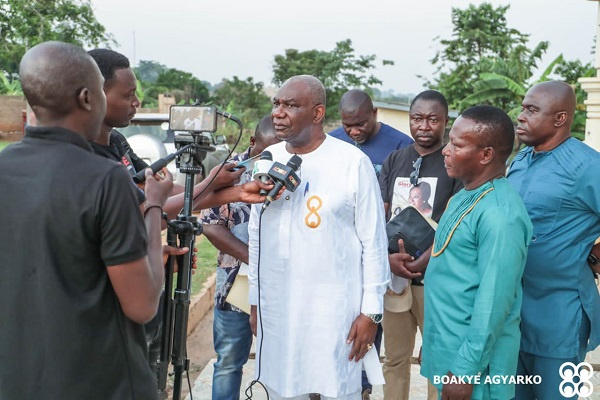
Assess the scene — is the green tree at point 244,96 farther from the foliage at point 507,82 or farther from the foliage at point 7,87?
the foliage at point 507,82

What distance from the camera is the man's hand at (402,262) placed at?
3.57 m

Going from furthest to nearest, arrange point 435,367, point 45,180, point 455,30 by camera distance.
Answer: point 455,30 → point 435,367 → point 45,180

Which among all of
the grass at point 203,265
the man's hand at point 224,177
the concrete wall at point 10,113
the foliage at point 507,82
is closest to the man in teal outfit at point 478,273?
the man's hand at point 224,177

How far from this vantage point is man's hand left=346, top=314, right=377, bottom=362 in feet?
9.37

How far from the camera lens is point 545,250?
2.94m

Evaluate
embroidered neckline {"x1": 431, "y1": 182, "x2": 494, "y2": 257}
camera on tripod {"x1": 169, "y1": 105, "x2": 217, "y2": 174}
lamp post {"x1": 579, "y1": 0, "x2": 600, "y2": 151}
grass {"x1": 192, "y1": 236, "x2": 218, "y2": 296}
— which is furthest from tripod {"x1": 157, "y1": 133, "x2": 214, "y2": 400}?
lamp post {"x1": 579, "y1": 0, "x2": 600, "y2": 151}

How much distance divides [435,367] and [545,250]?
787 mm

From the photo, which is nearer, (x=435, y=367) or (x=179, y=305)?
(x=179, y=305)

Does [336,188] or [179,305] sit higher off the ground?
[336,188]

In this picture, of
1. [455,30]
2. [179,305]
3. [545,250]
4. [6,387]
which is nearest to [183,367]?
[179,305]

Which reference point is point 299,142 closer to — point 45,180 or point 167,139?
point 45,180

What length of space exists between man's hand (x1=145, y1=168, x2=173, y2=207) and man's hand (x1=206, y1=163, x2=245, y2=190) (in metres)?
0.76

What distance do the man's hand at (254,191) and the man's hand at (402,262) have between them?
106cm

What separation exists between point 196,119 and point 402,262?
1652 mm
